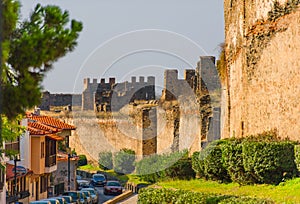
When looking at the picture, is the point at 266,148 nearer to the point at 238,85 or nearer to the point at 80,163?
the point at 238,85

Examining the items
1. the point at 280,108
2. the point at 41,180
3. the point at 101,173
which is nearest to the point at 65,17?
the point at 280,108

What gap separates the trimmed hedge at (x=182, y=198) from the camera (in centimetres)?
1747

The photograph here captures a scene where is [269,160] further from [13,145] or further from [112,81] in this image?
[112,81]

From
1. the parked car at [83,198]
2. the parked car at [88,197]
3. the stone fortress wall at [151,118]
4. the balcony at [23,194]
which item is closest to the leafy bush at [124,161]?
the stone fortress wall at [151,118]

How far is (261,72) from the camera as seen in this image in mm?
24156

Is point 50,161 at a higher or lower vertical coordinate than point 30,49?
lower

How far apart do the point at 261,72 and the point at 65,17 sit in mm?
13450

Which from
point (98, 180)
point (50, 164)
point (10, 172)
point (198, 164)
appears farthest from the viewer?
point (98, 180)

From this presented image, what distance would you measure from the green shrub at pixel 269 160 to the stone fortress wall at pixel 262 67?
102cm

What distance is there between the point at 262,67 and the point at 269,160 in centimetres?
499

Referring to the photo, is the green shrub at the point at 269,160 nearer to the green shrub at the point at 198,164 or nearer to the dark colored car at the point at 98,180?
the green shrub at the point at 198,164

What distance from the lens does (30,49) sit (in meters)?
10.7

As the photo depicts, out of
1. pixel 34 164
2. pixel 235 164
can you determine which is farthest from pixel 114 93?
pixel 235 164

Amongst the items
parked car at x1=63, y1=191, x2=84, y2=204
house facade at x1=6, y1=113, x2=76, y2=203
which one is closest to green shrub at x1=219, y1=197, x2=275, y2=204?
house facade at x1=6, y1=113, x2=76, y2=203
